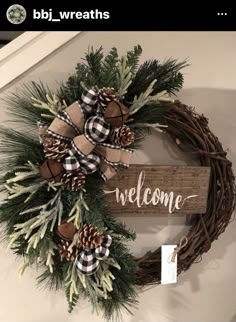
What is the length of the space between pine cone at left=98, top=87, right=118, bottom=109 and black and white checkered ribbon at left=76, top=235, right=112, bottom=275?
323mm

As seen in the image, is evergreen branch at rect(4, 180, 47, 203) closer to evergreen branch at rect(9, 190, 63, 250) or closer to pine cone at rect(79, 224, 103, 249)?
Answer: evergreen branch at rect(9, 190, 63, 250)

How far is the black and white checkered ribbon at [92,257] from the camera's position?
99 cm

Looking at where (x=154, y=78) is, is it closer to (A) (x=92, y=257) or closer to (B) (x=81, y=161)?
(B) (x=81, y=161)

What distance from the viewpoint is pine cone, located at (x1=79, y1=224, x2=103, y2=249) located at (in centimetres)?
97

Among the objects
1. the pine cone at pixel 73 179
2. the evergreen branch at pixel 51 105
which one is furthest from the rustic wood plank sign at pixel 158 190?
the evergreen branch at pixel 51 105

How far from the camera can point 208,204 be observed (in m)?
1.21

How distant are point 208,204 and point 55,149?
1.64 feet

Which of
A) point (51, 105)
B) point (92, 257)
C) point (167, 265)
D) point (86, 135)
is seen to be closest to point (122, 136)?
point (86, 135)

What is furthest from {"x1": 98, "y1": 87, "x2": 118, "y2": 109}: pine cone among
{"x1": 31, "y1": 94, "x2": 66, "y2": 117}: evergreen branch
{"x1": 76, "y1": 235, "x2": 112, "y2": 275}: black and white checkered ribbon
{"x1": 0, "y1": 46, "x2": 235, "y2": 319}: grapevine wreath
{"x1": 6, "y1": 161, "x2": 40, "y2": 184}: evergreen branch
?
{"x1": 76, "y1": 235, "x2": 112, "y2": 275}: black and white checkered ribbon

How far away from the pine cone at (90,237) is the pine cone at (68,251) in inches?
1.3

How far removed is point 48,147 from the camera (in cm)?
97
